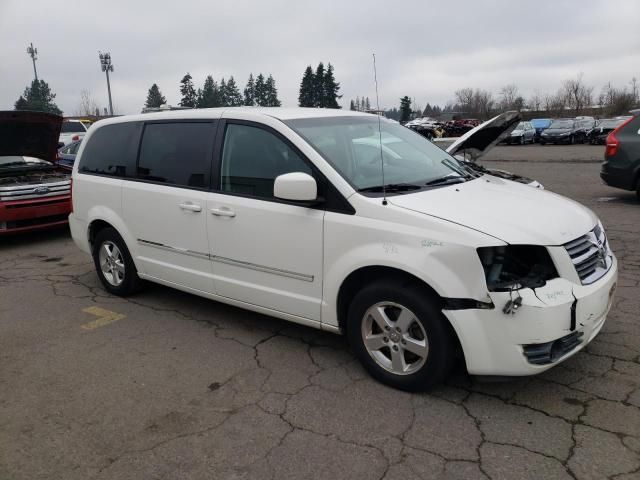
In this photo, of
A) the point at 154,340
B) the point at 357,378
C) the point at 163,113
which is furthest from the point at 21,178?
the point at 357,378

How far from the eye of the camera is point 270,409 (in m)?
3.24

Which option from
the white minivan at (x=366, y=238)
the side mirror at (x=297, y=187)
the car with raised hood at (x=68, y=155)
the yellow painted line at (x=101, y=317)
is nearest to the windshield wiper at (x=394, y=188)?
the white minivan at (x=366, y=238)

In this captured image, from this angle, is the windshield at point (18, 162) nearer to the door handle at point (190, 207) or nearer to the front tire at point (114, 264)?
the front tire at point (114, 264)

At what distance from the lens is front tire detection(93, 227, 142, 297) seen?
5.18 m

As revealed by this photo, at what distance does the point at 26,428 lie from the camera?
3.12 meters

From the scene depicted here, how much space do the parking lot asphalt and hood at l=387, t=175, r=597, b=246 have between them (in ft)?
3.20

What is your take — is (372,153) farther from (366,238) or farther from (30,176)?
(30,176)

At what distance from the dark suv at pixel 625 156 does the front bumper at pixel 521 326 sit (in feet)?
23.5

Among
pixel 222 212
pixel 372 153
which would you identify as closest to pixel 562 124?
pixel 372 153

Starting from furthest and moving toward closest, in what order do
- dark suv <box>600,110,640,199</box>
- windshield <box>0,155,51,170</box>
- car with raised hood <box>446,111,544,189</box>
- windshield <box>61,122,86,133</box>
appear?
1. windshield <box>61,122,86,133</box>
2. dark suv <box>600,110,640,199</box>
3. windshield <box>0,155,51,170</box>
4. car with raised hood <box>446,111,544,189</box>

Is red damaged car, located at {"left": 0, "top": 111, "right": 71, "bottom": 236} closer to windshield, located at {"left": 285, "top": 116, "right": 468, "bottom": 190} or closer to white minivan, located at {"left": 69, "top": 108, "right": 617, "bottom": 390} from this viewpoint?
white minivan, located at {"left": 69, "top": 108, "right": 617, "bottom": 390}

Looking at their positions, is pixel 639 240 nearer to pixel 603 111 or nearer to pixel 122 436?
pixel 122 436

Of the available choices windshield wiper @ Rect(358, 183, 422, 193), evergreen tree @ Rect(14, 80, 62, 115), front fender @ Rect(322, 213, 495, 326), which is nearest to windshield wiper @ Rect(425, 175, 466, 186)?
windshield wiper @ Rect(358, 183, 422, 193)

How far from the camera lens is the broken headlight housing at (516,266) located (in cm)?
297
